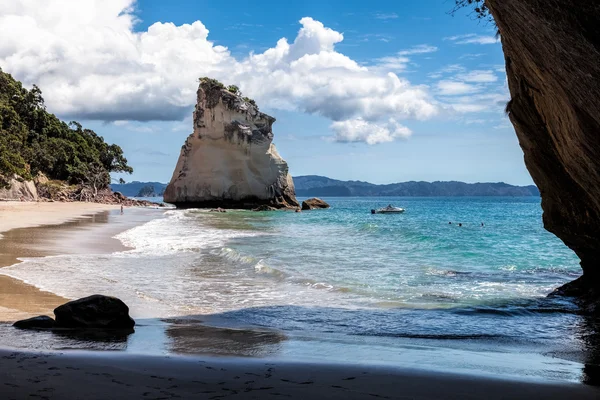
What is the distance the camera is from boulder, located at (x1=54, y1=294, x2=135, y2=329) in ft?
23.8

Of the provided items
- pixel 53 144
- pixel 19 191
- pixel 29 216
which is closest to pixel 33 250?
pixel 29 216

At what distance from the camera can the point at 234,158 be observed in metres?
71.1

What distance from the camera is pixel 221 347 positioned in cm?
656

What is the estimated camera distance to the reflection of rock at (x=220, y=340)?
20.7ft

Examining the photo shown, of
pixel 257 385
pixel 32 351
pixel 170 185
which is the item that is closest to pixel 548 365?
pixel 257 385

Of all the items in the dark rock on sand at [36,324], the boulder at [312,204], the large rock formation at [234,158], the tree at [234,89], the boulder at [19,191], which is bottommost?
the dark rock on sand at [36,324]

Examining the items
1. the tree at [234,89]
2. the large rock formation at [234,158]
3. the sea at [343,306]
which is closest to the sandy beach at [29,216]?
the sea at [343,306]

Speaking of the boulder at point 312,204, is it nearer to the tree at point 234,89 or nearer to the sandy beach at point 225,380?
the tree at point 234,89

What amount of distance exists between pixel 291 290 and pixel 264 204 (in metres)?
57.8

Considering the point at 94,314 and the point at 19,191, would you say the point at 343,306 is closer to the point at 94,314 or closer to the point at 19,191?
the point at 94,314

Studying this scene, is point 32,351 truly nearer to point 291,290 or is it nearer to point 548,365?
point 548,365

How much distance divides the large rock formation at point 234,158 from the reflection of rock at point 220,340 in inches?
2452

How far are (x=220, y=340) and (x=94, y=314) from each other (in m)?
1.79

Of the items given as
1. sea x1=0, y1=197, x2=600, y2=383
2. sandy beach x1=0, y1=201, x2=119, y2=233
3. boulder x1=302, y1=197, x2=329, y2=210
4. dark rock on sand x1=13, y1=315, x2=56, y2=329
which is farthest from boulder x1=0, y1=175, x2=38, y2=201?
dark rock on sand x1=13, y1=315, x2=56, y2=329
